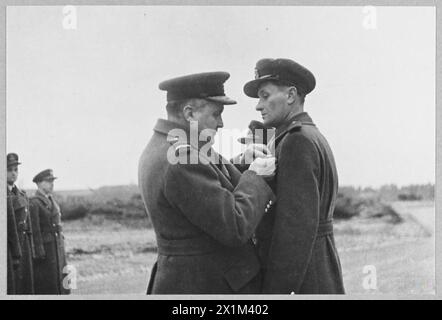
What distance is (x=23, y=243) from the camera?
15.9 feet

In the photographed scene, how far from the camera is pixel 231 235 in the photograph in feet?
11.9

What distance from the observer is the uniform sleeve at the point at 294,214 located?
11.9 ft

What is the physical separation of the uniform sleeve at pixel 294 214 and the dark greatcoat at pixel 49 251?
1.79 meters

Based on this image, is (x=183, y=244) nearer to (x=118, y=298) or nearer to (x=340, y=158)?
(x=118, y=298)

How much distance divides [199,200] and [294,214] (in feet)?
1.90

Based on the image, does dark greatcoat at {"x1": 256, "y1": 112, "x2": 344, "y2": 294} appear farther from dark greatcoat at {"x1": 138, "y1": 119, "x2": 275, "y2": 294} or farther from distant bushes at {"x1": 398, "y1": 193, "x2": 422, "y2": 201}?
distant bushes at {"x1": 398, "y1": 193, "x2": 422, "y2": 201}

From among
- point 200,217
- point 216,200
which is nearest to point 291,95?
point 216,200

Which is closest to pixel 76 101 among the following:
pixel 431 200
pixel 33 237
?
pixel 33 237

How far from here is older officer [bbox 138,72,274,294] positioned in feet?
11.8

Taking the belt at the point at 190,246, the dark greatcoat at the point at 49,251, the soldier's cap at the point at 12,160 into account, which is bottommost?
the dark greatcoat at the point at 49,251

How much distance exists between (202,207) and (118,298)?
1327mm

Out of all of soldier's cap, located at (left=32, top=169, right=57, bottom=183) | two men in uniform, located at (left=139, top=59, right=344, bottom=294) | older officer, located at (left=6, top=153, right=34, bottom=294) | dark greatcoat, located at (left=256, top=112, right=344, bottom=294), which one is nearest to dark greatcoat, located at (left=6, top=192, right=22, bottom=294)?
older officer, located at (left=6, top=153, right=34, bottom=294)

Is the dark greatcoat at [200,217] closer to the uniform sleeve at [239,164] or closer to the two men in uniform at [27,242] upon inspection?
the uniform sleeve at [239,164]

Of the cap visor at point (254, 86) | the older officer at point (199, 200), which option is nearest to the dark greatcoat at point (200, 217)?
the older officer at point (199, 200)
